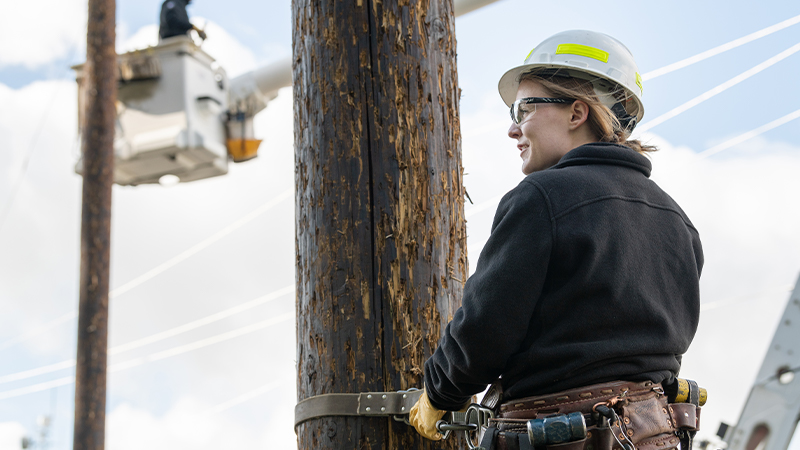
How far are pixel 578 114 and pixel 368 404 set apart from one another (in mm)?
1058

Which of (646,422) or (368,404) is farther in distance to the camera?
(368,404)

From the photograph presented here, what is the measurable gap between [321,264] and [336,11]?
84 cm

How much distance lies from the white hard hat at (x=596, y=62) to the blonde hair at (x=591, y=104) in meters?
0.02

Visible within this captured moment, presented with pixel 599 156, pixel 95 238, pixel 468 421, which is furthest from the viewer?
pixel 95 238

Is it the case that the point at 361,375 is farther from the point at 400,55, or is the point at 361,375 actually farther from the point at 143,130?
the point at 143,130

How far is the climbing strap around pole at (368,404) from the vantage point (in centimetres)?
233

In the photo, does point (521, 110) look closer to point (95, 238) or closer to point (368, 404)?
point (368, 404)

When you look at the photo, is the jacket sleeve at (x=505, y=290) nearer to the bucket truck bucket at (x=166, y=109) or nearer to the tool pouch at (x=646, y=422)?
the tool pouch at (x=646, y=422)

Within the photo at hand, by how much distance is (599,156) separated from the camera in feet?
6.87

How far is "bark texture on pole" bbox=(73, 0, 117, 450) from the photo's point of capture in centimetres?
601

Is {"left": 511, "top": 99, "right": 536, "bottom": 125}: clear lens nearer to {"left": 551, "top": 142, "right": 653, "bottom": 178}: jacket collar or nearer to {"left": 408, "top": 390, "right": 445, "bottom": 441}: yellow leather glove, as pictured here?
{"left": 551, "top": 142, "right": 653, "bottom": 178}: jacket collar

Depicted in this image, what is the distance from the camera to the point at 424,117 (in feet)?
8.35

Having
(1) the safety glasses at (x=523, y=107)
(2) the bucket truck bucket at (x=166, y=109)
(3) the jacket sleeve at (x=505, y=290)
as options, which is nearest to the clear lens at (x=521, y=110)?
(1) the safety glasses at (x=523, y=107)

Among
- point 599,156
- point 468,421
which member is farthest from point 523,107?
point 468,421
